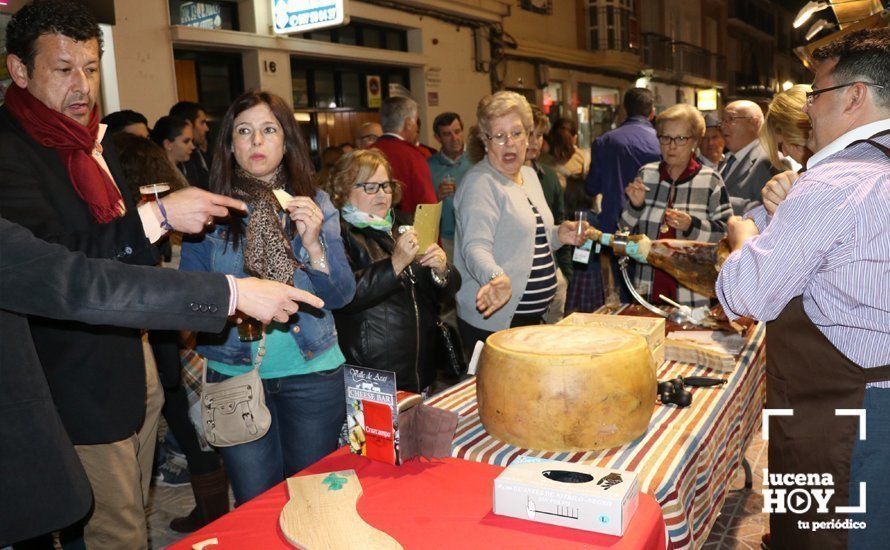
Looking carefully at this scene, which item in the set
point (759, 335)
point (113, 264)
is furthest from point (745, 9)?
point (113, 264)

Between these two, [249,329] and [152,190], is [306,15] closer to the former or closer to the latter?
[152,190]

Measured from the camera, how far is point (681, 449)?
1.73 metres

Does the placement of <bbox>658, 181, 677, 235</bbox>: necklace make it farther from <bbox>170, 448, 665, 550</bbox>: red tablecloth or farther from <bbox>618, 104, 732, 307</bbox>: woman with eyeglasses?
<bbox>170, 448, 665, 550</bbox>: red tablecloth

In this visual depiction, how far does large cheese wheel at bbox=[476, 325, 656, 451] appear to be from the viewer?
1648 mm

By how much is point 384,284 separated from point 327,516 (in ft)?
4.04

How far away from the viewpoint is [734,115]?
4613mm

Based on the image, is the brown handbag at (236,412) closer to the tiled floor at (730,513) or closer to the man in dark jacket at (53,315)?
the man in dark jacket at (53,315)

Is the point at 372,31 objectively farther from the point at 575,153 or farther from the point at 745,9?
the point at 745,9

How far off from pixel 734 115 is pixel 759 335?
233 centimetres

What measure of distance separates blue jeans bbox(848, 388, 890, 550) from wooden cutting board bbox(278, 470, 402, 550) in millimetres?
1211

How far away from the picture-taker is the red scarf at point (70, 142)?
1874mm

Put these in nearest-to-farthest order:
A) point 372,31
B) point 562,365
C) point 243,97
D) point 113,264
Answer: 1. point 113,264
2. point 562,365
3. point 243,97
4. point 372,31

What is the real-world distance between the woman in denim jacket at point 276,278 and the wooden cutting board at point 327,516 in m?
0.64

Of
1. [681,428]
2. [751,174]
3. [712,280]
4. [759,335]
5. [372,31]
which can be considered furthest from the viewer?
[372,31]
